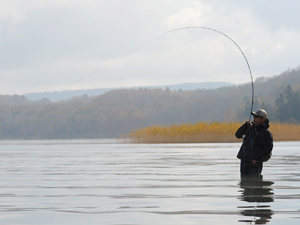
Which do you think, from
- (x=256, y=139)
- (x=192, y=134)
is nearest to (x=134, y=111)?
(x=192, y=134)

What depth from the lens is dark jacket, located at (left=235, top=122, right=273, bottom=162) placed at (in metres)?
16.0

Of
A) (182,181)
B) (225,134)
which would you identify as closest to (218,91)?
(225,134)

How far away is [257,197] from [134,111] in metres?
128

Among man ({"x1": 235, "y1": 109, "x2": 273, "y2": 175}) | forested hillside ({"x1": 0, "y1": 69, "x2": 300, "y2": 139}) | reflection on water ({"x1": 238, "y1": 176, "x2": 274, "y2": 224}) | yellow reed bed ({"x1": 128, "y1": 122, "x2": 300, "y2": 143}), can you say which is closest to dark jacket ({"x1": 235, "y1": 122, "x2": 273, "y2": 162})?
man ({"x1": 235, "y1": 109, "x2": 273, "y2": 175})

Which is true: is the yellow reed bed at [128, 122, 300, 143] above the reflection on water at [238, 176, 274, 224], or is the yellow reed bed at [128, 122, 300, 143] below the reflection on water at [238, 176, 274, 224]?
above

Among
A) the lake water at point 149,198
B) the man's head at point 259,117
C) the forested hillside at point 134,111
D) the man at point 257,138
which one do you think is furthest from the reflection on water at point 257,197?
the forested hillside at point 134,111

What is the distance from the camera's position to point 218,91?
177000 mm

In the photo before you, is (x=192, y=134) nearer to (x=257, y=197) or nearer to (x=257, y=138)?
(x=257, y=138)

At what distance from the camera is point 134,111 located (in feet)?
462

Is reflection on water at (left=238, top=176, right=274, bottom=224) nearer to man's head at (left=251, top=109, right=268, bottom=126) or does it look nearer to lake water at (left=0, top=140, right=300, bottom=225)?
lake water at (left=0, top=140, right=300, bottom=225)

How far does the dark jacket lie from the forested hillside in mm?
79835

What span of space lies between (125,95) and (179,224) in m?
141

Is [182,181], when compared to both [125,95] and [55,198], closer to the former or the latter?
[55,198]

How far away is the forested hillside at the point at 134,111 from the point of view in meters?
120
